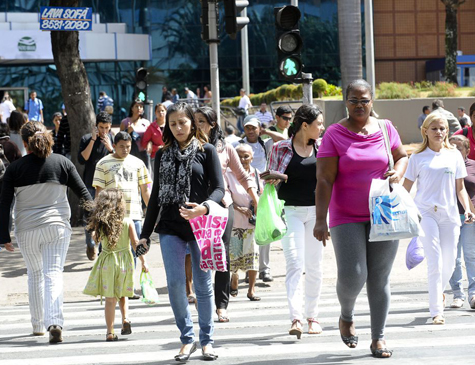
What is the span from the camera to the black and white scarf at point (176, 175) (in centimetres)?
635

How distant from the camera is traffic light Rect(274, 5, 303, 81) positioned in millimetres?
12719

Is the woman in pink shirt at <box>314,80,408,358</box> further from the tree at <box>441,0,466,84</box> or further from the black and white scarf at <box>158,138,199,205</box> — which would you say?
the tree at <box>441,0,466,84</box>

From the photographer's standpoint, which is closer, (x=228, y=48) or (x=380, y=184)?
(x=380, y=184)

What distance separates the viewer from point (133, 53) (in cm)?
4775

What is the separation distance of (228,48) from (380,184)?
45.0 meters

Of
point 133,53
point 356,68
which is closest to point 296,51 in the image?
point 356,68

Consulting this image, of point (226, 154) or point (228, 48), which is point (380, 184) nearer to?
point (226, 154)

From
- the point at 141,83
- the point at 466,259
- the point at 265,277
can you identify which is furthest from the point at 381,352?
the point at 141,83

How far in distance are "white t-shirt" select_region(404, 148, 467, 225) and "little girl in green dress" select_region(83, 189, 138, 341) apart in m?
2.59

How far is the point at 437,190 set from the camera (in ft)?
26.2

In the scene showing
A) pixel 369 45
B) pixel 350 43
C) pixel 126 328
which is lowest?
pixel 126 328

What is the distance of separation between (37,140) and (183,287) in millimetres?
2150

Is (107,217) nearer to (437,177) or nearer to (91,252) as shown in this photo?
(437,177)

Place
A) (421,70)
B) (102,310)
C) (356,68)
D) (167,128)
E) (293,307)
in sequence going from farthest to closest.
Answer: (421,70) < (356,68) < (102,310) < (293,307) < (167,128)
